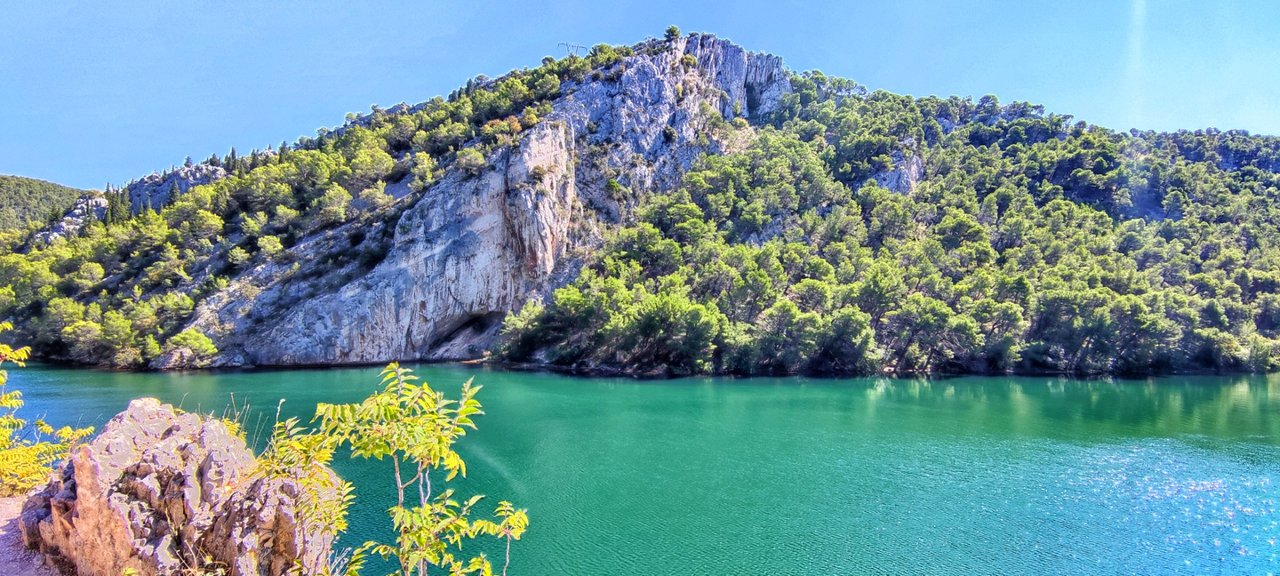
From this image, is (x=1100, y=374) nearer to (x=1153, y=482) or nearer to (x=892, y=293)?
(x=892, y=293)

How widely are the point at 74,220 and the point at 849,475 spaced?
104298 mm

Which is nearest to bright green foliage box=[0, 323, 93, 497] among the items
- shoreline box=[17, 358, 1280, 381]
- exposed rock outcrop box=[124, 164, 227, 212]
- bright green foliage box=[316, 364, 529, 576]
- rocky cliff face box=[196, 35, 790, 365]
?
bright green foliage box=[316, 364, 529, 576]

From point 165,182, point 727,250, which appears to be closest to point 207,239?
point 165,182

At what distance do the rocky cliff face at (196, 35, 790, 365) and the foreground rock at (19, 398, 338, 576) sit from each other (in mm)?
49052

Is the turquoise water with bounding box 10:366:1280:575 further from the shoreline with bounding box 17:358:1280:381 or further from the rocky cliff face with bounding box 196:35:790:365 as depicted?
the rocky cliff face with bounding box 196:35:790:365

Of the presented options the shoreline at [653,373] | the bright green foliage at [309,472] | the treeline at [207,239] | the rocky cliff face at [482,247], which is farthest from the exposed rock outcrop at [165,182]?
the bright green foliage at [309,472]

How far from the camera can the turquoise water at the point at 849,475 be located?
591 inches

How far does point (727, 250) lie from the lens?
193 feet

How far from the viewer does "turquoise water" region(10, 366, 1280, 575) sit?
1502cm

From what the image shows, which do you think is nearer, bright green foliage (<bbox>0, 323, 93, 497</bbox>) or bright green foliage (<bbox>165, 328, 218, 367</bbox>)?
bright green foliage (<bbox>0, 323, 93, 497</bbox>)

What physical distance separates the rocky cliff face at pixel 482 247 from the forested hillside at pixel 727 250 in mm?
408

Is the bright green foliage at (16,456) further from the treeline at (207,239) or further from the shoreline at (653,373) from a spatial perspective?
the treeline at (207,239)

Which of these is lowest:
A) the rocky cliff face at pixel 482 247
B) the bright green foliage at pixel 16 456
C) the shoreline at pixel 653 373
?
the shoreline at pixel 653 373

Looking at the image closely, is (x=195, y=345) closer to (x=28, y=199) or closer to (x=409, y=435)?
(x=409, y=435)
